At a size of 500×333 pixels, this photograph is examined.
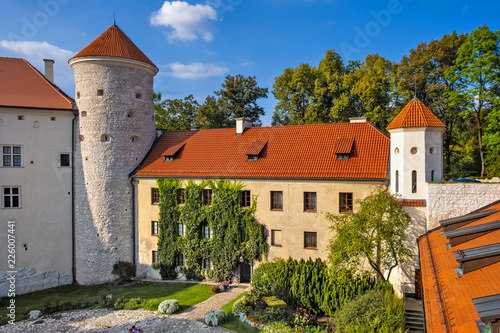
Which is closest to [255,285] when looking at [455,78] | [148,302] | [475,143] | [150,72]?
[148,302]

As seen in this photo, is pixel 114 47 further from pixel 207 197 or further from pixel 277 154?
pixel 277 154

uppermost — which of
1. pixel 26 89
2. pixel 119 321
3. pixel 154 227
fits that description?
pixel 26 89

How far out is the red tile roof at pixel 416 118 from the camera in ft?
55.0

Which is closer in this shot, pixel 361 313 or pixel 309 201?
pixel 361 313

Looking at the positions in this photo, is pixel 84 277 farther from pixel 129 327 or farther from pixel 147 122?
pixel 147 122

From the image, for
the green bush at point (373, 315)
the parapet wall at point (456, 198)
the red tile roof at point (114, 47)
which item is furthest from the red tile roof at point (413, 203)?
the red tile roof at point (114, 47)

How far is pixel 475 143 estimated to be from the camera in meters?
31.7

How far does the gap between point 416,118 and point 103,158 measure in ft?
67.4

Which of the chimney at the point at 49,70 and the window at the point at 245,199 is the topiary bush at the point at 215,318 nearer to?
the window at the point at 245,199

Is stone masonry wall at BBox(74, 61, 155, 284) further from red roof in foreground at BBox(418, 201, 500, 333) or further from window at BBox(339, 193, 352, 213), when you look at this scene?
red roof in foreground at BBox(418, 201, 500, 333)

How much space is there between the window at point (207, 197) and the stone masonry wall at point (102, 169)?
6239 mm

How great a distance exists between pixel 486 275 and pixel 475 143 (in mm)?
29097

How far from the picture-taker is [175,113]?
41531 mm

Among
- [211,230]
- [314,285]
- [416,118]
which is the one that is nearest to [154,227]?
[211,230]
